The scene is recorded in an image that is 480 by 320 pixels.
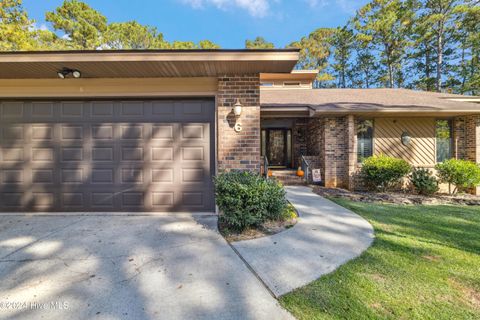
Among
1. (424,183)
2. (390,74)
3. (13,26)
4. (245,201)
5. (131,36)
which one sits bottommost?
(424,183)

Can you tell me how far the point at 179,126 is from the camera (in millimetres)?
4871

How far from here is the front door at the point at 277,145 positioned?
11.5 metres

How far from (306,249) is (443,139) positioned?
366 inches

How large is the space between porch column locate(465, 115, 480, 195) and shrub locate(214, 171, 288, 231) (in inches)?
350

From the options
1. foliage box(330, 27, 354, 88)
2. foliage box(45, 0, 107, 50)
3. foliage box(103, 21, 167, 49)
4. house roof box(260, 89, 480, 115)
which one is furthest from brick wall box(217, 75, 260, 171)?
foliage box(330, 27, 354, 88)

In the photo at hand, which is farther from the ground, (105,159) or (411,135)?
(411,135)

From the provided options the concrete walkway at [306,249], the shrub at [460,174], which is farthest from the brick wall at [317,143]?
the concrete walkway at [306,249]

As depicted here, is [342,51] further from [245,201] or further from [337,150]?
[245,201]

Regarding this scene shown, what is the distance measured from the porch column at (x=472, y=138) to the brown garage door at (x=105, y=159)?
9.69 metres

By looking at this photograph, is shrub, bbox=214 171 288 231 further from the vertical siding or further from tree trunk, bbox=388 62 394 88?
tree trunk, bbox=388 62 394 88

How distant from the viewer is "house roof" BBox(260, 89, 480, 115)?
785 cm

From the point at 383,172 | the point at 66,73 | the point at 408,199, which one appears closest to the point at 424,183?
the point at 383,172

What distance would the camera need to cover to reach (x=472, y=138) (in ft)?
27.3

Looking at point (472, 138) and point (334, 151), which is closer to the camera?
point (472, 138)
